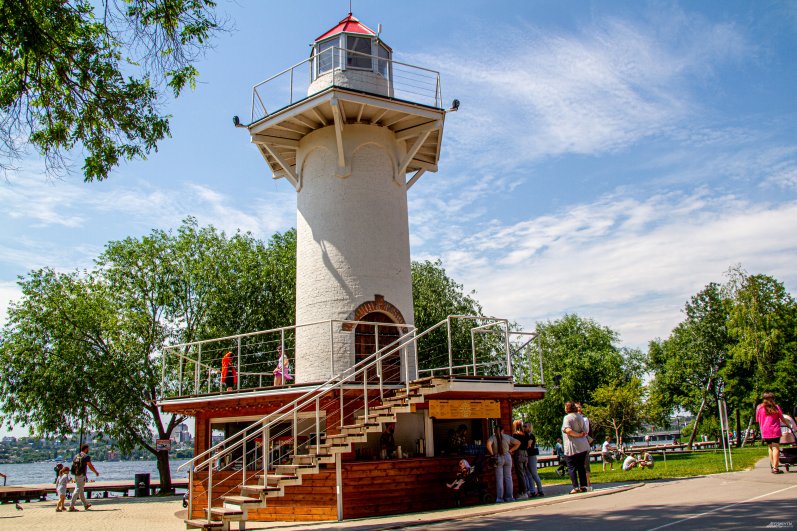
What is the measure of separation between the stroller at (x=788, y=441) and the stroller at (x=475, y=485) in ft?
19.4

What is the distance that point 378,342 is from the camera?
15977 millimetres

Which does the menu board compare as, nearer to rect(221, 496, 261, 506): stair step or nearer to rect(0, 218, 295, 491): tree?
rect(221, 496, 261, 506): stair step

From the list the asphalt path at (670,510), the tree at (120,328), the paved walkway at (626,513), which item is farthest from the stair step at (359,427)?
the tree at (120,328)

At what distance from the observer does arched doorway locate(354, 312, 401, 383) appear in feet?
51.5

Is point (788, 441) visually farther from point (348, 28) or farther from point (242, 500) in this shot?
point (348, 28)

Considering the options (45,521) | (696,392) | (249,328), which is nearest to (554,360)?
(696,392)

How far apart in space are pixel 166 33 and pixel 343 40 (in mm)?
7955

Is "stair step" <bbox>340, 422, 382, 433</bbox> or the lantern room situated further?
the lantern room

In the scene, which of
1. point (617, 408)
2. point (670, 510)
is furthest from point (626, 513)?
point (617, 408)

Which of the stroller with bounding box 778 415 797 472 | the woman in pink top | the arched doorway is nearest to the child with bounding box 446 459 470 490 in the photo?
the arched doorway

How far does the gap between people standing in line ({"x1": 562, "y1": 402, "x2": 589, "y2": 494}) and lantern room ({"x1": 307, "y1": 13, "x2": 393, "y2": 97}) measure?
9600 mm

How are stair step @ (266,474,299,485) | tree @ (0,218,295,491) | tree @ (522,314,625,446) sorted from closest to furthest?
stair step @ (266,474,299,485) → tree @ (0,218,295,491) → tree @ (522,314,625,446)

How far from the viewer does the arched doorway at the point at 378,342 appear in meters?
15.7

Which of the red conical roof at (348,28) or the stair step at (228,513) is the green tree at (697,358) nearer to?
the red conical roof at (348,28)
